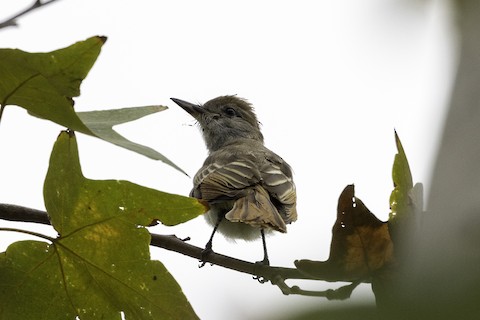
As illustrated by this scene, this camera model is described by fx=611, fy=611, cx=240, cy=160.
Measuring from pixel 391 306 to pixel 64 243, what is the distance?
72.8 inches

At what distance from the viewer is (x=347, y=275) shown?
1349mm

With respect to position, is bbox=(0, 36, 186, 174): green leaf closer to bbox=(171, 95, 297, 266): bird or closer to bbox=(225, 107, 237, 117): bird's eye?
bbox=(171, 95, 297, 266): bird

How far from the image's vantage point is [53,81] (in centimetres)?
182

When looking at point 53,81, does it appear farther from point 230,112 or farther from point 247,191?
point 230,112

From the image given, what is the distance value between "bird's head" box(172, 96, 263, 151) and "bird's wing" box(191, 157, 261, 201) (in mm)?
2562

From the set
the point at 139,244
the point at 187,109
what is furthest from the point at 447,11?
the point at 187,109

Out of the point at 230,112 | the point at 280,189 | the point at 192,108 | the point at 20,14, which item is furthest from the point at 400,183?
the point at 230,112

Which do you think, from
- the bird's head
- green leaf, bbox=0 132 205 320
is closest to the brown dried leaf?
green leaf, bbox=0 132 205 320

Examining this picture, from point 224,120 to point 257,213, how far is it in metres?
4.68

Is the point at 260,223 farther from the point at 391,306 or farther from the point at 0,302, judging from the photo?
the point at 391,306

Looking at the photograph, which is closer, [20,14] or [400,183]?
[400,183]

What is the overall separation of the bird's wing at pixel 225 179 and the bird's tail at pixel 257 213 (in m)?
0.21

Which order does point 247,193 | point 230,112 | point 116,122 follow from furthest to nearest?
point 230,112 → point 247,193 → point 116,122

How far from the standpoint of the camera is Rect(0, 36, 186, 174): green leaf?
1.74 metres
